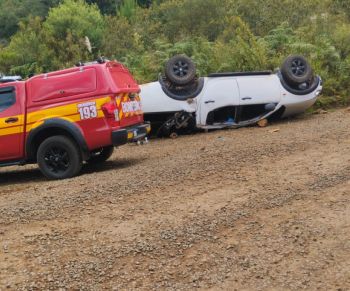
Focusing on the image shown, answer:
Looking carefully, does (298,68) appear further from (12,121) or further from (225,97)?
(12,121)

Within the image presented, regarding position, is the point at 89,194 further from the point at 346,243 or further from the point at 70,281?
the point at 346,243

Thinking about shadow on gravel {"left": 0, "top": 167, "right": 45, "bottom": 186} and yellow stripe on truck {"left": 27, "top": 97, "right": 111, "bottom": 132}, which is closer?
yellow stripe on truck {"left": 27, "top": 97, "right": 111, "bottom": 132}

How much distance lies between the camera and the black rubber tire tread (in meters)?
11.9

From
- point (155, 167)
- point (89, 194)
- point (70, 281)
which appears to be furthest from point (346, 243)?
point (155, 167)

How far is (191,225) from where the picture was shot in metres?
5.26

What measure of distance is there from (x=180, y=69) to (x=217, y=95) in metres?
1.18

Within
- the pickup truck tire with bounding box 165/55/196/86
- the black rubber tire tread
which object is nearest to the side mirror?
the black rubber tire tread

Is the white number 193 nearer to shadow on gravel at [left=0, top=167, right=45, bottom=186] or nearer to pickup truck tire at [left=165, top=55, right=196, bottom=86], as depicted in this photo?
shadow on gravel at [left=0, top=167, right=45, bottom=186]

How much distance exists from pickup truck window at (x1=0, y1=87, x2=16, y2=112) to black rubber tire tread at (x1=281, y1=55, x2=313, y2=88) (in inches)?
236

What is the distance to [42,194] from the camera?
7.04 m

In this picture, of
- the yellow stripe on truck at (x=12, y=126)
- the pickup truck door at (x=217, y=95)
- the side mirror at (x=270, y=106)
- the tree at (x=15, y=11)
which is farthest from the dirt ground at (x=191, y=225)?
the tree at (x=15, y=11)

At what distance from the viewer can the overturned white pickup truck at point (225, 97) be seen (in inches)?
462

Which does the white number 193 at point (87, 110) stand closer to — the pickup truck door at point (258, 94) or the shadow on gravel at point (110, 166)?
the shadow on gravel at point (110, 166)

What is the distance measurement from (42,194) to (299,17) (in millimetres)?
17602
